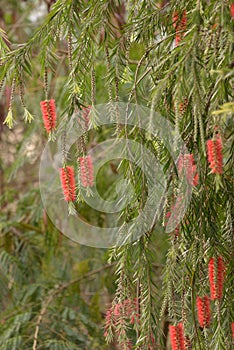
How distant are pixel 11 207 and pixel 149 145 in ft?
7.56

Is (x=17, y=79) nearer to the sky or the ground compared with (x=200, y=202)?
nearer to the sky

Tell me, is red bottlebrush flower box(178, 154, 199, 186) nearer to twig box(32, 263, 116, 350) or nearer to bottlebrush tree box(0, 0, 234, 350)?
bottlebrush tree box(0, 0, 234, 350)

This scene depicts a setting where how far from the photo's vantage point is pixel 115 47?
1345 mm

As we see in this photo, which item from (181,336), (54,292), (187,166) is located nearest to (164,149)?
(187,166)

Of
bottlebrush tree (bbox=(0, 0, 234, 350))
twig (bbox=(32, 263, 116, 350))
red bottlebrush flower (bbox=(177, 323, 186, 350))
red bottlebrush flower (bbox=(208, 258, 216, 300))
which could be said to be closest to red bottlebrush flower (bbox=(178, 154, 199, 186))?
bottlebrush tree (bbox=(0, 0, 234, 350))

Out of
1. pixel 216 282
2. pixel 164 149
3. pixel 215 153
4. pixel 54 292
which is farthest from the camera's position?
pixel 54 292

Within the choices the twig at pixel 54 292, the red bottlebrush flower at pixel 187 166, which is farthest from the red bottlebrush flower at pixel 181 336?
the twig at pixel 54 292

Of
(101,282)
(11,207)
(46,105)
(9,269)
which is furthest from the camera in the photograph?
(11,207)

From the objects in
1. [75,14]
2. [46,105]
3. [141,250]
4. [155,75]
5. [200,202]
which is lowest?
[141,250]

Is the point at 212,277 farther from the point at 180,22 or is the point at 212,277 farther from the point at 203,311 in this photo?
the point at 180,22

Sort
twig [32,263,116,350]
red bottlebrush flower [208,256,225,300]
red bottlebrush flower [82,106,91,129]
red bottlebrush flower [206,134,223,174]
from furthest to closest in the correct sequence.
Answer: twig [32,263,116,350] → red bottlebrush flower [82,106,91,129] → red bottlebrush flower [208,256,225,300] → red bottlebrush flower [206,134,223,174]

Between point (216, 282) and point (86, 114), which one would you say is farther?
point (86, 114)

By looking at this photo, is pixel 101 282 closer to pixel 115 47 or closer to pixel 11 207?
pixel 11 207

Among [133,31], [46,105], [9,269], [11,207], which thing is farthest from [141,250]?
[11,207]
